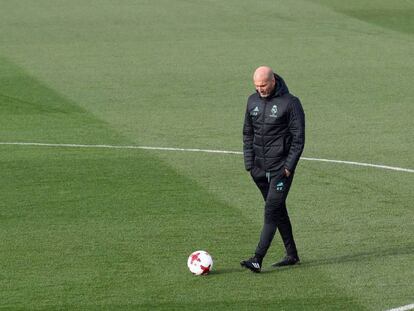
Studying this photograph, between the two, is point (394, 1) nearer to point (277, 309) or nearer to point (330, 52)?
point (330, 52)

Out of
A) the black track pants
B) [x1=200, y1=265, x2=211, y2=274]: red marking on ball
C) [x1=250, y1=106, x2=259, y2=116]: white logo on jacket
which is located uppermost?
[x1=250, y1=106, x2=259, y2=116]: white logo on jacket

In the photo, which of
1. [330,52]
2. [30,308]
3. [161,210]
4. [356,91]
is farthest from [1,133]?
[330,52]

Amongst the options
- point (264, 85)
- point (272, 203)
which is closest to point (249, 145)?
point (272, 203)

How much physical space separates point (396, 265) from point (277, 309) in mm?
2385

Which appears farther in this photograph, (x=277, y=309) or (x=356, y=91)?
(x=356, y=91)

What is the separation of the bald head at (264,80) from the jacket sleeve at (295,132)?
0.36 meters

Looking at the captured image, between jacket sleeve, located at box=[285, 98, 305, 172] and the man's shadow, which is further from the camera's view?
the man's shadow

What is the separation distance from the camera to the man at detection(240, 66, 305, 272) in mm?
14711

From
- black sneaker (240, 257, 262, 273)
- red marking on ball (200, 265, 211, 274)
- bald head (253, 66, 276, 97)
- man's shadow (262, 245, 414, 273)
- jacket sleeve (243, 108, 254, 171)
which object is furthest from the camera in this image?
man's shadow (262, 245, 414, 273)

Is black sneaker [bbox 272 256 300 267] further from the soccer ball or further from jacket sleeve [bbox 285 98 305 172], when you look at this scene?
jacket sleeve [bbox 285 98 305 172]

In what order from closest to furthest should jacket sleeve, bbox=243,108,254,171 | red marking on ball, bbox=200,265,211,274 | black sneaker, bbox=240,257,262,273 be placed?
red marking on ball, bbox=200,265,211,274, black sneaker, bbox=240,257,262,273, jacket sleeve, bbox=243,108,254,171

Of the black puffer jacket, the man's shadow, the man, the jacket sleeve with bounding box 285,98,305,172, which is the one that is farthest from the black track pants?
the man's shadow

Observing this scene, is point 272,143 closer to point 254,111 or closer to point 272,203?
point 254,111

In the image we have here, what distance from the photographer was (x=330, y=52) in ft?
114
